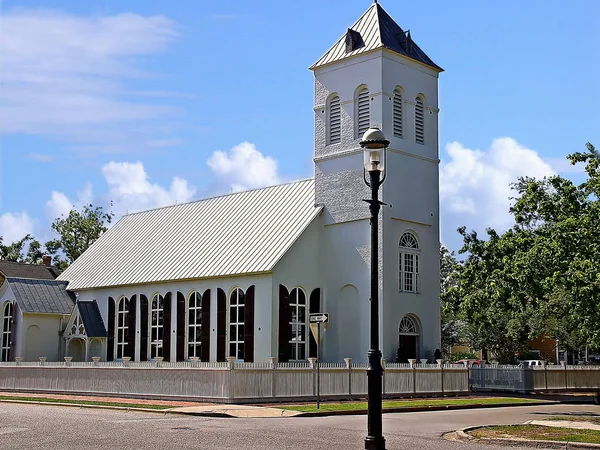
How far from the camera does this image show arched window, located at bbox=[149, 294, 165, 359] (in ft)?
142

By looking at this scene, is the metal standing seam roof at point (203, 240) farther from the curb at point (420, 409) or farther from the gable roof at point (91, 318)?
the curb at point (420, 409)

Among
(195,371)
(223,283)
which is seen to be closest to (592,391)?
(223,283)

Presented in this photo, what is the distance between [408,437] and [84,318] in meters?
31.6

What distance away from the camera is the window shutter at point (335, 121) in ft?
134

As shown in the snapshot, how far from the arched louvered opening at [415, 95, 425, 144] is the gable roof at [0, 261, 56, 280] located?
36.7 meters

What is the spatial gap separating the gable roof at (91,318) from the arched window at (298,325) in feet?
43.1

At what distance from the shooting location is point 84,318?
4675 centimetres

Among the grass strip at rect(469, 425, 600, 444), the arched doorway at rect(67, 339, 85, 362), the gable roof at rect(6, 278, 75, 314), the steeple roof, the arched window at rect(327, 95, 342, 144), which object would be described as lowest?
the grass strip at rect(469, 425, 600, 444)

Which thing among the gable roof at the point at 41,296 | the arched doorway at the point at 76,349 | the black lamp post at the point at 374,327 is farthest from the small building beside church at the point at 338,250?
the black lamp post at the point at 374,327

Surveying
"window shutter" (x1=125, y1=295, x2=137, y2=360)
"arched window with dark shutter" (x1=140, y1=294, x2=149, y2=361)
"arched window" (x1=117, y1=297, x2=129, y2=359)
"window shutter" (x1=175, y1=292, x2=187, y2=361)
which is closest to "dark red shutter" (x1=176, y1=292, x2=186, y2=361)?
"window shutter" (x1=175, y1=292, x2=187, y2=361)

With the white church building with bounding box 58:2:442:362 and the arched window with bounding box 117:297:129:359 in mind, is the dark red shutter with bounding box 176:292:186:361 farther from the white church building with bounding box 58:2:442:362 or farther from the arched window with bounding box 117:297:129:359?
Answer: the arched window with bounding box 117:297:129:359

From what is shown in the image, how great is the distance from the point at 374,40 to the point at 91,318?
21609mm

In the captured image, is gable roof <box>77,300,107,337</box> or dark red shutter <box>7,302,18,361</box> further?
dark red shutter <box>7,302,18,361</box>

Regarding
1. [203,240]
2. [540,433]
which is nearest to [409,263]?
[203,240]
